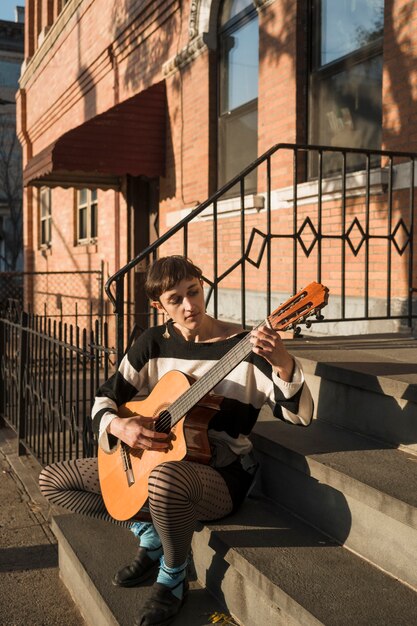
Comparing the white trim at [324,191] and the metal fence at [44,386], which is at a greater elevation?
the white trim at [324,191]

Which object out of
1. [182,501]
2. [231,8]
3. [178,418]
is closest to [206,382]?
[178,418]

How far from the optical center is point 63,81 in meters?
13.8

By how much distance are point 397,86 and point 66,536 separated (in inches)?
163

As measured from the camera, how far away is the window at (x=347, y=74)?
18.9ft

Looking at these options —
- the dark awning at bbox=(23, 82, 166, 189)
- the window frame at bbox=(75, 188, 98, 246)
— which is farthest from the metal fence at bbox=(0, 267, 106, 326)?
the dark awning at bbox=(23, 82, 166, 189)

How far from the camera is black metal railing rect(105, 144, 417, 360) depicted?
4578 millimetres

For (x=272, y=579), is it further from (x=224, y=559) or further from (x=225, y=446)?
(x=225, y=446)

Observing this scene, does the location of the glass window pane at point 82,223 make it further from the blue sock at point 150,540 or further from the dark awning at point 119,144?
the blue sock at point 150,540

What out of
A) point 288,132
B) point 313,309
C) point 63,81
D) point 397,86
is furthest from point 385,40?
point 63,81

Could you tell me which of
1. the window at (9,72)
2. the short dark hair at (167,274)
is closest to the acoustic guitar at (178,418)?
the short dark hair at (167,274)

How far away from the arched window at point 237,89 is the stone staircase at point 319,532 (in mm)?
4555

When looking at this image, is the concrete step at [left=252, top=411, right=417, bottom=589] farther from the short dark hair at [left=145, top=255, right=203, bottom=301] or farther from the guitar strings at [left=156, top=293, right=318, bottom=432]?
the short dark hair at [left=145, top=255, right=203, bottom=301]

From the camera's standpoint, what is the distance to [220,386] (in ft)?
9.68

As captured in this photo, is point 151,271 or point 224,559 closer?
point 224,559
